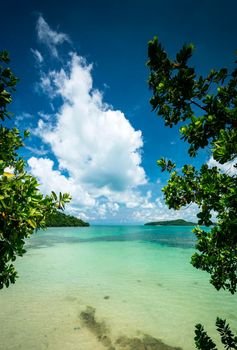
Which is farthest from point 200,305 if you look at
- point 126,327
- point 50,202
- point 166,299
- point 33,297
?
point 50,202

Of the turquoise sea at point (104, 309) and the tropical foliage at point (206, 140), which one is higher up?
the tropical foliage at point (206, 140)

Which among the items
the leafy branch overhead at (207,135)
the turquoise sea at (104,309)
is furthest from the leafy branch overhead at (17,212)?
the turquoise sea at (104,309)

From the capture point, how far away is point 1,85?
448 centimetres

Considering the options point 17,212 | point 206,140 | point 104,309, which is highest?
point 206,140

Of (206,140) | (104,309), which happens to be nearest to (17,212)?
(206,140)

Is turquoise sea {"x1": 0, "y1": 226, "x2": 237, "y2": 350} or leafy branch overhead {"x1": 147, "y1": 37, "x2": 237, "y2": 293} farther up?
leafy branch overhead {"x1": 147, "y1": 37, "x2": 237, "y2": 293}

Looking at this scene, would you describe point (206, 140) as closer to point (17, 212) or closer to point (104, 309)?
point (17, 212)

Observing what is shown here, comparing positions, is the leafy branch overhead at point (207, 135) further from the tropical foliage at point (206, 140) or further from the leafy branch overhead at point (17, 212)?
the leafy branch overhead at point (17, 212)

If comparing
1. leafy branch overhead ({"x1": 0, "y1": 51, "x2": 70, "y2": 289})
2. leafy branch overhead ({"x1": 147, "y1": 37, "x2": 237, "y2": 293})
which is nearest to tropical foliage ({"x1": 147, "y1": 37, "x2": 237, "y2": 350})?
leafy branch overhead ({"x1": 147, "y1": 37, "x2": 237, "y2": 293})

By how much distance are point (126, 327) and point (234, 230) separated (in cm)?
911

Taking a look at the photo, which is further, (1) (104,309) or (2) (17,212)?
(1) (104,309)

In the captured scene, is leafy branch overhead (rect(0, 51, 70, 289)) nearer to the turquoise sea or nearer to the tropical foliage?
the tropical foliage

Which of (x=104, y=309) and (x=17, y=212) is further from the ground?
(x=17, y=212)

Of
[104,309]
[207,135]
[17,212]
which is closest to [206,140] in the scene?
[207,135]
